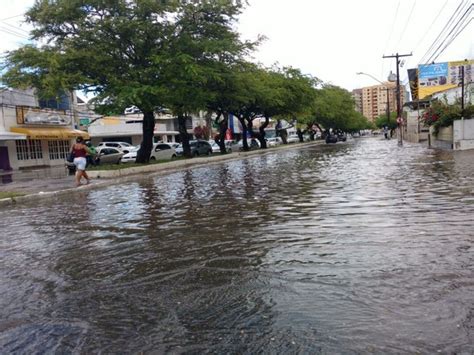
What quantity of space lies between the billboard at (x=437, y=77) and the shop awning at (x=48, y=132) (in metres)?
38.5

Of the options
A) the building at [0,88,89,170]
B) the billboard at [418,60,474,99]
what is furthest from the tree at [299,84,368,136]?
the building at [0,88,89,170]

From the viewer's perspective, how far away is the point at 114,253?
7.02 m

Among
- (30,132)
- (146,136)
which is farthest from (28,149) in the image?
(146,136)

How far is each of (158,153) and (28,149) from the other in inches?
468

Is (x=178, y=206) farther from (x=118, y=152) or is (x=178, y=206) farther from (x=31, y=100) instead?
(x=31, y=100)

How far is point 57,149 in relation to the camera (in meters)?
43.6

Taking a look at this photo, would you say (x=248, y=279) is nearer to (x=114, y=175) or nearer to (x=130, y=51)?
(x=114, y=175)

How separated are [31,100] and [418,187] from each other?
3403 cm

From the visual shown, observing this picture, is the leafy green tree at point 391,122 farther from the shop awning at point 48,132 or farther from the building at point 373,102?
the shop awning at point 48,132

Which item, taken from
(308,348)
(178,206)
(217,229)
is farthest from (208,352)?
(178,206)

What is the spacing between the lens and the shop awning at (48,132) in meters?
36.3

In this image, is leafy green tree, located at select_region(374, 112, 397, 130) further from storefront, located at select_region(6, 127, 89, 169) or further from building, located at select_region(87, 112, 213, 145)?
storefront, located at select_region(6, 127, 89, 169)

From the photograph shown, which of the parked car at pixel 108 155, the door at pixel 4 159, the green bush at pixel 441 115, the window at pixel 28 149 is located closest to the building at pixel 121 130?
the window at pixel 28 149

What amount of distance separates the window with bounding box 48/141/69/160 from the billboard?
130ft
